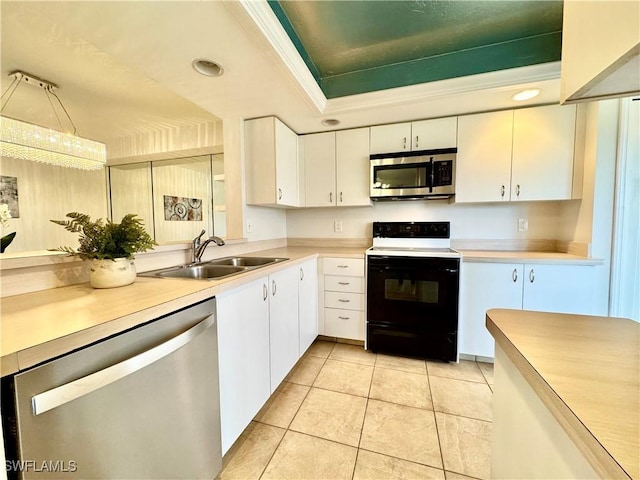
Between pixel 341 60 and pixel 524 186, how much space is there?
1870 millimetres

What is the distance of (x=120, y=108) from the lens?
2812 millimetres

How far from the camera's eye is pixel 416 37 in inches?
72.4

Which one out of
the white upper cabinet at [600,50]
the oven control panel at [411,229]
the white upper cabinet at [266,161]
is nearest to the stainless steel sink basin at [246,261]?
the white upper cabinet at [266,161]

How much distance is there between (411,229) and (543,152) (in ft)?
4.01

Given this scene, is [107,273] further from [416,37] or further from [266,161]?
[416,37]

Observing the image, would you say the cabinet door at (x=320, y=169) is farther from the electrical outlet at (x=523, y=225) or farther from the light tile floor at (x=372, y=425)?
the electrical outlet at (x=523, y=225)

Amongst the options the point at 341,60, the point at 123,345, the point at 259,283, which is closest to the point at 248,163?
the point at 341,60

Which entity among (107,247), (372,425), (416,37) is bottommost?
(372,425)

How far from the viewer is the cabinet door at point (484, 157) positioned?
2.24 metres

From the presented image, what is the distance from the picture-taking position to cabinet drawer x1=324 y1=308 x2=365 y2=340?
7.91 feet

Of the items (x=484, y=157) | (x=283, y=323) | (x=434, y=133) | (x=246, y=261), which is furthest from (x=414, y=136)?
(x=283, y=323)

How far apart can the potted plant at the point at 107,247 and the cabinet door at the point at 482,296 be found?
2258mm

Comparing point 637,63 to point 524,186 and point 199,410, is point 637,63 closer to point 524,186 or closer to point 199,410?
point 199,410

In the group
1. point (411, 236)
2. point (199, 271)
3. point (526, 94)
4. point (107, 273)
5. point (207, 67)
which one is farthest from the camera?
point (411, 236)
